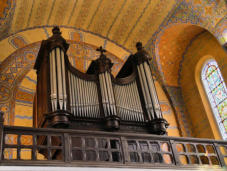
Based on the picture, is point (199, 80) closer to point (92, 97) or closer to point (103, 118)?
point (92, 97)

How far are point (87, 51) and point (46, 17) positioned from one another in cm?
191

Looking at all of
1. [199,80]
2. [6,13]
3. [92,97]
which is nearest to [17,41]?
[6,13]

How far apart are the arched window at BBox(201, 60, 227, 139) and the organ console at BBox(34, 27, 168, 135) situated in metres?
2.95

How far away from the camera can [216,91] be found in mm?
11383

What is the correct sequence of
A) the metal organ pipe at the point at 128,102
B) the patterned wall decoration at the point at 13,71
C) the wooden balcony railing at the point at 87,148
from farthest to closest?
the patterned wall decoration at the point at 13,71 → the metal organ pipe at the point at 128,102 → the wooden balcony railing at the point at 87,148

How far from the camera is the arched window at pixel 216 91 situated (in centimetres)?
1092

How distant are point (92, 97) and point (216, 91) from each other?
4988 mm

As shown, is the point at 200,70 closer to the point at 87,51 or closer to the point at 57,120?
the point at 87,51

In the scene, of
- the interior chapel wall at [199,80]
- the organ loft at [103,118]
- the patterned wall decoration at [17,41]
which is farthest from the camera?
the interior chapel wall at [199,80]

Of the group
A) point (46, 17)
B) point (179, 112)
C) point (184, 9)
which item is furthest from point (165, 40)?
point (46, 17)

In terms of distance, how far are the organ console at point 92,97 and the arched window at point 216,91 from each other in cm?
295

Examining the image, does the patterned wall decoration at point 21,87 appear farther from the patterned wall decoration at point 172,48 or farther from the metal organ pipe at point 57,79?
the metal organ pipe at point 57,79

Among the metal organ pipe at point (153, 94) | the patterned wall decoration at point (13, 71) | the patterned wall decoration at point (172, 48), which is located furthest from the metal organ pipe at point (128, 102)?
the patterned wall decoration at point (13, 71)

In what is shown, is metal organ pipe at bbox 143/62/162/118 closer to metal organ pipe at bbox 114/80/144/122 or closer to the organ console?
the organ console
